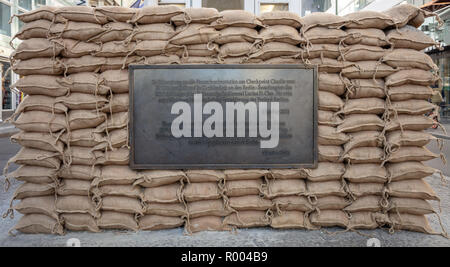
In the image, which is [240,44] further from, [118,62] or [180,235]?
[180,235]

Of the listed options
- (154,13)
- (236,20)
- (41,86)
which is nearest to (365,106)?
(236,20)

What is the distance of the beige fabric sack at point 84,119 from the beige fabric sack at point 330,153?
2414mm

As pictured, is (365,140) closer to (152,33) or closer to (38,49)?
(152,33)

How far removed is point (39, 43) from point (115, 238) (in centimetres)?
223

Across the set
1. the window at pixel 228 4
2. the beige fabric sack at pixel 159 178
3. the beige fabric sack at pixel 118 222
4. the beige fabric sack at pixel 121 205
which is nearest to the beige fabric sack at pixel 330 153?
the beige fabric sack at pixel 159 178

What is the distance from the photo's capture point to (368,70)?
3.17m

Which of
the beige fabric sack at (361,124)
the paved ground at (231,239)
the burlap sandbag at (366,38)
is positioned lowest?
the paved ground at (231,239)

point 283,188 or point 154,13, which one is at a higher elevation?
point 154,13

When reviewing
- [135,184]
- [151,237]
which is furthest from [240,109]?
[151,237]

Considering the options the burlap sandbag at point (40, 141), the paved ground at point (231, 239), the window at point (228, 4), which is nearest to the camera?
the paved ground at point (231, 239)

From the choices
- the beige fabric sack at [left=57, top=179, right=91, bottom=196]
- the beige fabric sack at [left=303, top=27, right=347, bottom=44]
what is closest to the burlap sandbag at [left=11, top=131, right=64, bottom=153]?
the beige fabric sack at [left=57, top=179, right=91, bottom=196]

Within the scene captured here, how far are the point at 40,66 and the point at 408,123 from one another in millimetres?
4009

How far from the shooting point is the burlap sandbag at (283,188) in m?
3.13

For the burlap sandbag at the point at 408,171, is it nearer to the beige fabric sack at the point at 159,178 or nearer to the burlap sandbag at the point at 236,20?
the burlap sandbag at the point at 236,20
